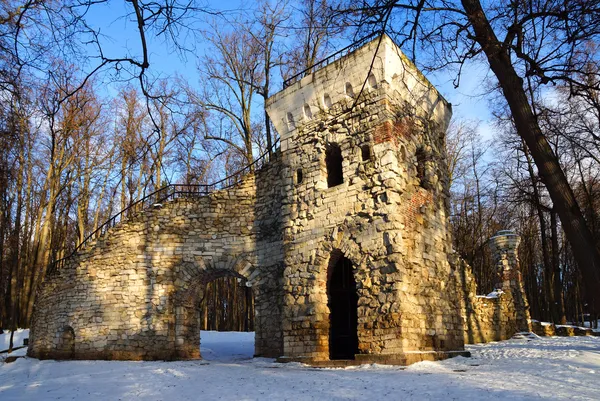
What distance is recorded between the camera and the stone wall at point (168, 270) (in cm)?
1352

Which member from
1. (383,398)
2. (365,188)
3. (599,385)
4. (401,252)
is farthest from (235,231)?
(599,385)

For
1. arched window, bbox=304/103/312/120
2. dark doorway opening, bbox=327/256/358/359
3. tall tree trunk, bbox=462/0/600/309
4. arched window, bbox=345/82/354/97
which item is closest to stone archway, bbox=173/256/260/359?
dark doorway opening, bbox=327/256/358/359

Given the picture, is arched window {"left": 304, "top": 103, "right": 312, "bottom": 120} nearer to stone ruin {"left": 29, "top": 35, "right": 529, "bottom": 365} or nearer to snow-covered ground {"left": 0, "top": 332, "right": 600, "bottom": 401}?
stone ruin {"left": 29, "top": 35, "right": 529, "bottom": 365}

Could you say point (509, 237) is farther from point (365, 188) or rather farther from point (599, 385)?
point (599, 385)

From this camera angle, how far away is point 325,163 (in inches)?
489

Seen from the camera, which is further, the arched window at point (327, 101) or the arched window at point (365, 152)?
the arched window at point (327, 101)

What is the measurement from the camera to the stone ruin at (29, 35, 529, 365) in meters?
10.7

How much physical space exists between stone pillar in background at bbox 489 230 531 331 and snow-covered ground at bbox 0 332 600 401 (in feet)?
23.9

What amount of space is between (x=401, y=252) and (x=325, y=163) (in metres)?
3.37

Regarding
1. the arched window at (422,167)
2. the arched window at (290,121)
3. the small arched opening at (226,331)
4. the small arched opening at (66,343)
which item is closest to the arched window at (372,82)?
the arched window at (422,167)

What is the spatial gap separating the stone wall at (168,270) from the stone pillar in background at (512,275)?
10270 mm

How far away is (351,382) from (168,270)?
8.19m

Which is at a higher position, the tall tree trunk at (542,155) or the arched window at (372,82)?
the arched window at (372,82)

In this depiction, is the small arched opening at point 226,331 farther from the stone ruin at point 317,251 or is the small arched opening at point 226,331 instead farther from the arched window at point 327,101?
the arched window at point 327,101
